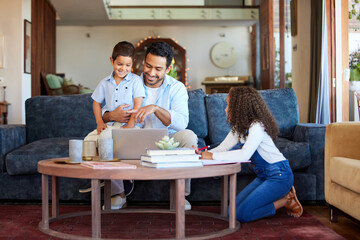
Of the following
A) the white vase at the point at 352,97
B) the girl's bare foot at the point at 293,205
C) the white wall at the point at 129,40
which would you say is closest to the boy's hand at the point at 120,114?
the girl's bare foot at the point at 293,205

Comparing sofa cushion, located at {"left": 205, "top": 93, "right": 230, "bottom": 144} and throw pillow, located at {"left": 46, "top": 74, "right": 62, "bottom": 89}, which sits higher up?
throw pillow, located at {"left": 46, "top": 74, "right": 62, "bottom": 89}

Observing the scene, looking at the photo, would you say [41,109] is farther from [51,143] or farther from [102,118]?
[102,118]

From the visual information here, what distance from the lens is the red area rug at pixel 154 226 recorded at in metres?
2.15

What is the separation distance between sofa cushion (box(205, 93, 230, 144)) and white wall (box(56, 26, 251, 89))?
8828 millimetres

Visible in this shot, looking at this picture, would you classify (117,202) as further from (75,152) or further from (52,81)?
(52,81)

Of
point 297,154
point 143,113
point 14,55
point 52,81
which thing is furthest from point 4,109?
point 297,154

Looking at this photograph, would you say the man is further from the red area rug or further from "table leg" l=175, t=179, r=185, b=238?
"table leg" l=175, t=179, r=185, b=238

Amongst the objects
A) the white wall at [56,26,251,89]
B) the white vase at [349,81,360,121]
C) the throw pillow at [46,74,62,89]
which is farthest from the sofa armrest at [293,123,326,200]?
the white wall at [56,26,251,89]

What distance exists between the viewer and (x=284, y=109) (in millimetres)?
3469

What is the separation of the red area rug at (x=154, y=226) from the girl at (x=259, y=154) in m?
0.09

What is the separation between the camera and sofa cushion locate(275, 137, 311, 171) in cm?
290

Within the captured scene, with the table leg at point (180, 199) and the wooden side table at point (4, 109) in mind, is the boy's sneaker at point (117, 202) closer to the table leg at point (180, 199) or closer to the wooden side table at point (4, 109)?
the table leg at point (180, 199)

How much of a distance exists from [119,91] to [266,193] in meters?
1.14

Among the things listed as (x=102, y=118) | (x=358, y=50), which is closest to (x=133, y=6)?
(x=358, y=50)
